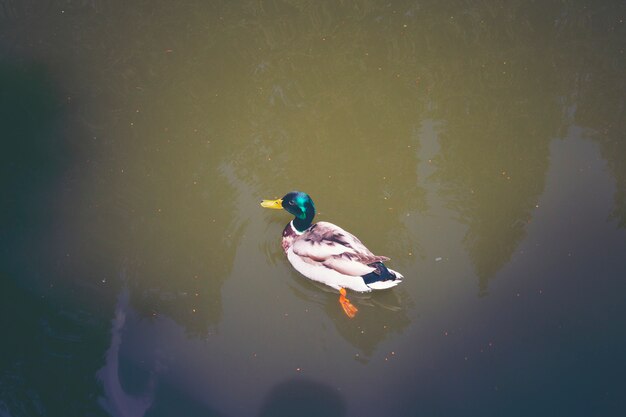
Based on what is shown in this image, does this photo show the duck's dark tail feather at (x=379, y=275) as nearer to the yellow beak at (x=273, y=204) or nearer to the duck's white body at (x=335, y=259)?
the duck's white body at (x=335, y=259)

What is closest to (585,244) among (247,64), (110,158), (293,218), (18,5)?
(293,218)

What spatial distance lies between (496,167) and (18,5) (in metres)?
6.06

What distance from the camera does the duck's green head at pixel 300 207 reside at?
4.84 metres

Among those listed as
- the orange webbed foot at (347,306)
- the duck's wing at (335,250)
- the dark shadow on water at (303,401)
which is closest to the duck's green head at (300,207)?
the duck's wing at (335,250)

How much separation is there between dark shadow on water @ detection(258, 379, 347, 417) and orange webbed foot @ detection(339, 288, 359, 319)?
633 millimetres

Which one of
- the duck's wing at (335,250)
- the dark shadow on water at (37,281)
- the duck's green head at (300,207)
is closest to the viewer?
the dark shadow on water at (37,281)

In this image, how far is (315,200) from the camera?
17.6ft

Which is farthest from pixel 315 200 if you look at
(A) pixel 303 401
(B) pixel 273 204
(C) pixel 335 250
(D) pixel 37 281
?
(D) pixel 37 281

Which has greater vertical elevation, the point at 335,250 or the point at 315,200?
the point at 315,200

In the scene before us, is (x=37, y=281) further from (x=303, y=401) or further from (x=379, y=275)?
(x=379, y=275)

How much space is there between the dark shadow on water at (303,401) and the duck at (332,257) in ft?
2.22

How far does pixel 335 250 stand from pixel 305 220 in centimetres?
48

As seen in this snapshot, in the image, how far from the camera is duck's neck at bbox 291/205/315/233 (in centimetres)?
488

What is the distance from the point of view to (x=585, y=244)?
502 centimetres
